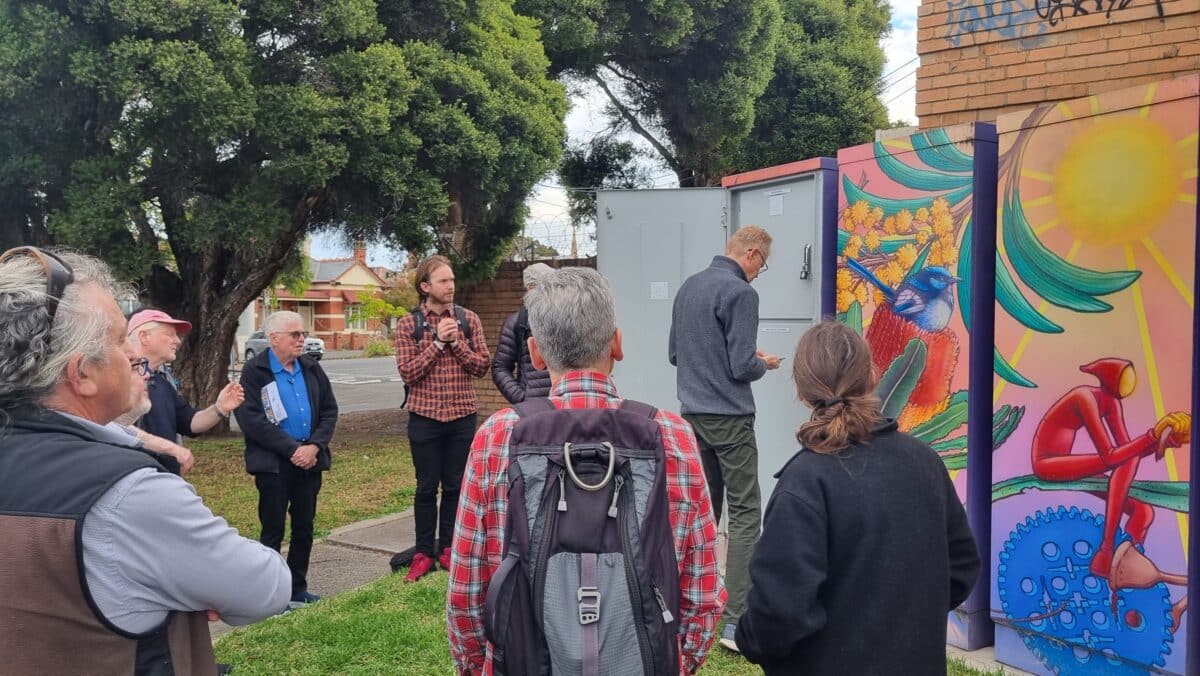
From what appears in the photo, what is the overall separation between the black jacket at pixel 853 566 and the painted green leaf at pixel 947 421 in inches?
82.3

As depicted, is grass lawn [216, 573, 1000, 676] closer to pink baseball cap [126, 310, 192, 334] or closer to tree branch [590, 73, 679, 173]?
pink baseball cap [126, 310, 192, 334]

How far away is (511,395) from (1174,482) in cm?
323

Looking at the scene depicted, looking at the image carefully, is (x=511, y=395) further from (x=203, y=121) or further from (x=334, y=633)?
(x=203, y=121)

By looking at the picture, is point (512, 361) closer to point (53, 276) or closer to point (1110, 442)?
point (1110, 442)

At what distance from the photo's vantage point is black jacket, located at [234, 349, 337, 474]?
487 centimetres

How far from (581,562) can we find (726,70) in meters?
13.3

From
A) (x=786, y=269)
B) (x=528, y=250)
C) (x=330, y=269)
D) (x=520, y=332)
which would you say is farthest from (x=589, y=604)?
(x=330, y=269)

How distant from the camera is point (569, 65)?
13.8 meters

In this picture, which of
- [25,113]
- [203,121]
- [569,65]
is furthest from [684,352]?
[569,65]

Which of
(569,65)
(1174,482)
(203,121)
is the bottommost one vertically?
(1174,482)

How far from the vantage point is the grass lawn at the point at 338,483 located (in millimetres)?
7516

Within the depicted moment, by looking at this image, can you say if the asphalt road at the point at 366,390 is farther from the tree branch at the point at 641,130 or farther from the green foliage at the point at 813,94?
the green foliage at the point at 813,94

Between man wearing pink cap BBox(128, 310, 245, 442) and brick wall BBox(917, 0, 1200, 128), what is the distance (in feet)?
14.6

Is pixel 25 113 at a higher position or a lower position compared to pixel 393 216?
higher
